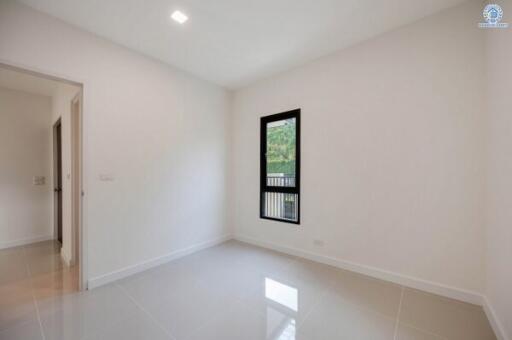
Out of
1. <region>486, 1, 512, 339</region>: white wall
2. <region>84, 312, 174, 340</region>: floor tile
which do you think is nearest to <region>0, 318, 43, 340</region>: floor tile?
<region>84, 312, 174, 340</region>: floor tile

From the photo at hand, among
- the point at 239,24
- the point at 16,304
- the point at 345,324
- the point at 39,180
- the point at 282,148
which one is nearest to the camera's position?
the point at 345,324

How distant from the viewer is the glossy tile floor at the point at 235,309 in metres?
1.69

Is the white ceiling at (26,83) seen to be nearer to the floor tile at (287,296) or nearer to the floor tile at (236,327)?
the floor tile at (236,327)

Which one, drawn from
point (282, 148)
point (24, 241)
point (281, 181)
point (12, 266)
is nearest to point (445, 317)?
point (281, 181)

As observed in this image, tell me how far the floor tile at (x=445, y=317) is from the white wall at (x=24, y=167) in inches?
227

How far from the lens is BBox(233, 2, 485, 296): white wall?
2.05 metres

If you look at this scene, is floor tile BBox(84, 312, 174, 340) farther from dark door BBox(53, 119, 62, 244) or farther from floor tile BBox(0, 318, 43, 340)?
dark door BBox(53, 119, 62, 244)

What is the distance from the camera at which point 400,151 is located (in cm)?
239

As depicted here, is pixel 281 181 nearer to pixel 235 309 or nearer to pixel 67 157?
pixel 235 309

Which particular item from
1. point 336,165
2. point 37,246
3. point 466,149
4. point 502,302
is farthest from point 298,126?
point 37,246

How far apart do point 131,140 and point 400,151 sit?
3253 millimetres

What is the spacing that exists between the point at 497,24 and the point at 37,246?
658 centimetres

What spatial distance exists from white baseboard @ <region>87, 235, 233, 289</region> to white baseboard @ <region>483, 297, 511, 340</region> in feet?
11.0

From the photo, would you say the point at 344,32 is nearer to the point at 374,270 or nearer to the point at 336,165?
the point at 336,165
